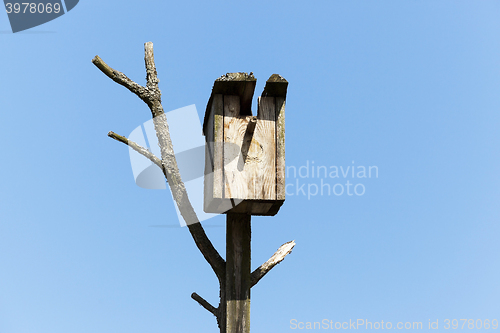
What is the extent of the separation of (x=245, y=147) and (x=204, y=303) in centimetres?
122

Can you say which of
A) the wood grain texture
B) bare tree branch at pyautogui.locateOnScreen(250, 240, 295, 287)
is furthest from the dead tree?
the wood grain texture

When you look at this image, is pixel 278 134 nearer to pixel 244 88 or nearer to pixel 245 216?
pixel 244 88

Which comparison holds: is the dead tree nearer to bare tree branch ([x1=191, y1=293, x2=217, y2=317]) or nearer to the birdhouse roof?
bare tree branch ([x1=191, y1=293, x2=217, y2=317])

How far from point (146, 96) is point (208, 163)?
2.26ft

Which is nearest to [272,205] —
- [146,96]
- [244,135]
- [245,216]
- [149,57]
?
[245,216]

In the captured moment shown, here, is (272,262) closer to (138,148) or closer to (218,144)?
(218,144)

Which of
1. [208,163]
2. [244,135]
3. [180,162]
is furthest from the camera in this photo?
[180,162]

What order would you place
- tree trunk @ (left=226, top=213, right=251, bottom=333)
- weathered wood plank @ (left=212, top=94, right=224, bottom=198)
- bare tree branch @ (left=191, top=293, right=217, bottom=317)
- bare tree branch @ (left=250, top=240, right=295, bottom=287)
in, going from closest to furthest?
weathered wood plank @ (left=212, top=94, right=224, bottom=198) < tree trunk @ (left=226, top=213, right=251, bottom=333) < bare tree branch @ (left=250, top=240, right=295, bottom=287) < bare tree branch @ (left=191, top=293, right=217, bottom=317)

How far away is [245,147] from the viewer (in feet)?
9.87

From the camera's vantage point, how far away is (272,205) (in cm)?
310

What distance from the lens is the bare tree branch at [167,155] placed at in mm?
3309

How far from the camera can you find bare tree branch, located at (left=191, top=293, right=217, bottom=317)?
3.38 meters

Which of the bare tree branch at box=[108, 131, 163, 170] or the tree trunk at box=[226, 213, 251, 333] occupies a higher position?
the bare tree branch at box=[108, 131, 163, 170]

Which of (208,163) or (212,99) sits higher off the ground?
(212,99)
